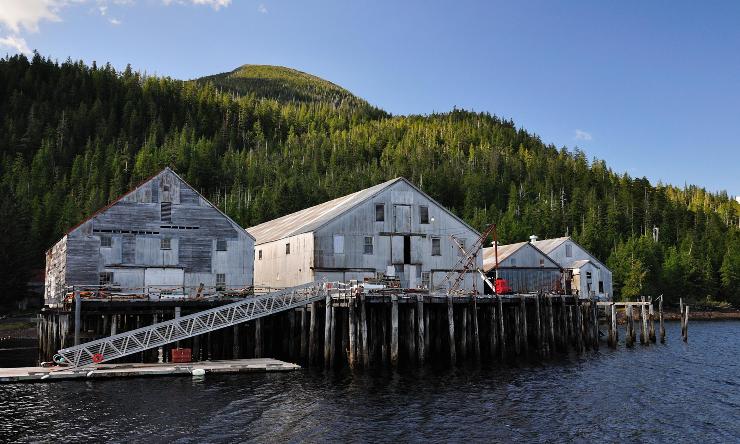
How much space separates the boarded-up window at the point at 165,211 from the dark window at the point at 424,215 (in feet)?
62.4

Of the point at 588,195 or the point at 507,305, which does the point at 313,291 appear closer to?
the point at 507,305

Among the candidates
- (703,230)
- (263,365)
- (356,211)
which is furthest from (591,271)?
(703,230)

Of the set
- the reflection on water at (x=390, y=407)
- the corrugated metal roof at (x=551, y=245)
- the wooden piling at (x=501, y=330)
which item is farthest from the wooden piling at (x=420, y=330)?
the corrugated metal roof at (x=551, y=245)

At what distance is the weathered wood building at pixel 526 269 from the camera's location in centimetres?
6788

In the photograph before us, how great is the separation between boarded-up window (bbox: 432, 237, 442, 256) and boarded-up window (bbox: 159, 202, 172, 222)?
66.4 ft

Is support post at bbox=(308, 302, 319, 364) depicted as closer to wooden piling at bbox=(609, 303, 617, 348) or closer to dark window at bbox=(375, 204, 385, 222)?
dark window at bbox=(375, 204, 385, 222)

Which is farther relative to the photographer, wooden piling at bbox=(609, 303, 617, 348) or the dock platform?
wooden piling at bbox=(609, 303, 617, 348)

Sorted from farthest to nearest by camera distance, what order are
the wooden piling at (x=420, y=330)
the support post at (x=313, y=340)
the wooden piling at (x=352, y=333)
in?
the wooden piling at (x=420, y=330)
the support post at (x=313, y=340)
the wooden piling at (x=352, y=333)

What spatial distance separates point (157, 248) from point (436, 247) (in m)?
21.3

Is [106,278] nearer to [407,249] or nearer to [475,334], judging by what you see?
[407,249]

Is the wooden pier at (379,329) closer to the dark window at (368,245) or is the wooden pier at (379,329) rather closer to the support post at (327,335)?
the support post at (327,335)

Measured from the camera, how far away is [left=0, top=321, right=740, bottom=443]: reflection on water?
948 inches

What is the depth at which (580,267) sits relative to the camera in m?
81.1

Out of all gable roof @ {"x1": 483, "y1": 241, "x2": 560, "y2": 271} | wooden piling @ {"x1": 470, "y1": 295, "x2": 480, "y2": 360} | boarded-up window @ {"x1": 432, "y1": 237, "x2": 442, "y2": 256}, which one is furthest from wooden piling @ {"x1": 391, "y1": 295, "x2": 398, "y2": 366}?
gable roof @ {"x1": 483, "y1": 241, "x2": 560, "y2": 271}
